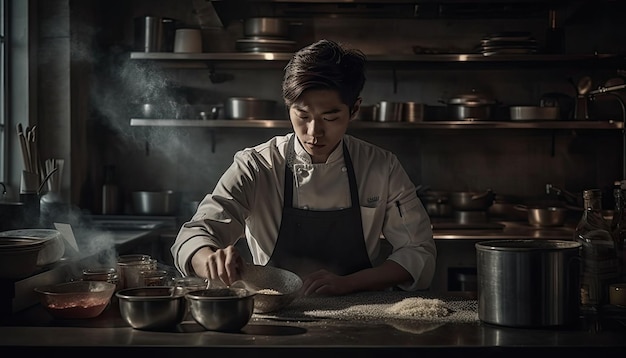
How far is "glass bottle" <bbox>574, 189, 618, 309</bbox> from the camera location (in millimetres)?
1950

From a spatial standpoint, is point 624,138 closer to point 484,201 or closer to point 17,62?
point 484,201

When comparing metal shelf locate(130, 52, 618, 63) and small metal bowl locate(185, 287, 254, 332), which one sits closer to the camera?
small metal bowl locate(185, 287, 254, 332)

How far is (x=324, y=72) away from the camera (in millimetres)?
2438

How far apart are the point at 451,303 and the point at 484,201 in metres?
2.52

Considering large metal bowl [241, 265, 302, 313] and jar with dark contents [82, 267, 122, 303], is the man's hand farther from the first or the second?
jar with dark contents [82, 267, 122, 303]

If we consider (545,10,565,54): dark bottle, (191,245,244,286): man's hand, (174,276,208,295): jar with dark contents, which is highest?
(545,10,565,54): dark bottle

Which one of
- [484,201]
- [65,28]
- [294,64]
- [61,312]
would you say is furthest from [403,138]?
[61,312]

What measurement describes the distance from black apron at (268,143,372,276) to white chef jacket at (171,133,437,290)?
2cm

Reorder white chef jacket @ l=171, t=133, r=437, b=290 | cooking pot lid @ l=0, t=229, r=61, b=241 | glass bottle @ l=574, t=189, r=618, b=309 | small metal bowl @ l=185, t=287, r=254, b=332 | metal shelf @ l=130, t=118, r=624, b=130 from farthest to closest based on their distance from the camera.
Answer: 1. metal shelf @ l=130, t=118, r=624, b=130
2. white chef jacket @ l=171, t=133, r=437, b=290
3. cooking pot lid @ l=0, t=229, r=61, b=241
4. glass bottle @ l=574, t=189, r=618, b=309
5. small metal bowl @ l=185, t=287, r=254, b=332

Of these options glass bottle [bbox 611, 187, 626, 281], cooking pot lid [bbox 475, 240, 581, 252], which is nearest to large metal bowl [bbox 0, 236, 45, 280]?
cooking pot lid [bbox 475, 240, 581, 252]

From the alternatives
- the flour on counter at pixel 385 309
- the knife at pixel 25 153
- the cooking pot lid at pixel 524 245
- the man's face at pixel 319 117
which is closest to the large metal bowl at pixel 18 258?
the flour on counter at pixel 385 309

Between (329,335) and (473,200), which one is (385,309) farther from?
(473,200)

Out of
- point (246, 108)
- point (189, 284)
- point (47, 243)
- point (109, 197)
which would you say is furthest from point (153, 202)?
point (189, 284)

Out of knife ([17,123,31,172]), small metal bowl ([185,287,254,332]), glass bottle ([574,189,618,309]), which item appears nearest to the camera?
small metal bowl ([185,287,254,332])
